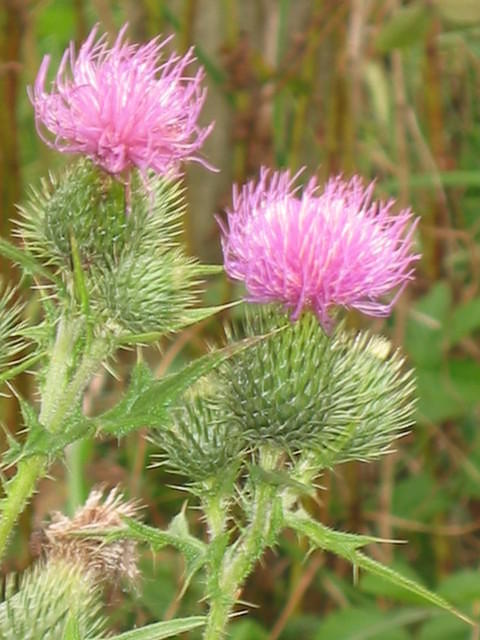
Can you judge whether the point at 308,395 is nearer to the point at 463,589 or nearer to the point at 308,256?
the point at 308,256

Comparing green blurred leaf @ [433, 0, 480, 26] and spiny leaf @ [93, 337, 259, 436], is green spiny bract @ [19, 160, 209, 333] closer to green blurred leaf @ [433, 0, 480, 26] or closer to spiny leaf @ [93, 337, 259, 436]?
spiny leaf @ [93, 337, 259, 436]

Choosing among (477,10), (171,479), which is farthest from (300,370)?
(171,479)

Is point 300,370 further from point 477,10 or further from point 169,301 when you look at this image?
point 477,10

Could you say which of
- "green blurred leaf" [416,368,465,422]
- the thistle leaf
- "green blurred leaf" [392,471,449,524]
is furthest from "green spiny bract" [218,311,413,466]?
"green blurred leaf" [392,471,449,524]

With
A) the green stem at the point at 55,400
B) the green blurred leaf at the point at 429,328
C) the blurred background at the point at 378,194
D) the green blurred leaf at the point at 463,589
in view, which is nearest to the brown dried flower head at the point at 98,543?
the green stem at the point at 55,400

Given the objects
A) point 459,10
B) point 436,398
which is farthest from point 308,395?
point 459,10

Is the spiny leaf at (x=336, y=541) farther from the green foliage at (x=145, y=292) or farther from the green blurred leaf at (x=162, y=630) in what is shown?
the green foliage at (x=145, y=292)
